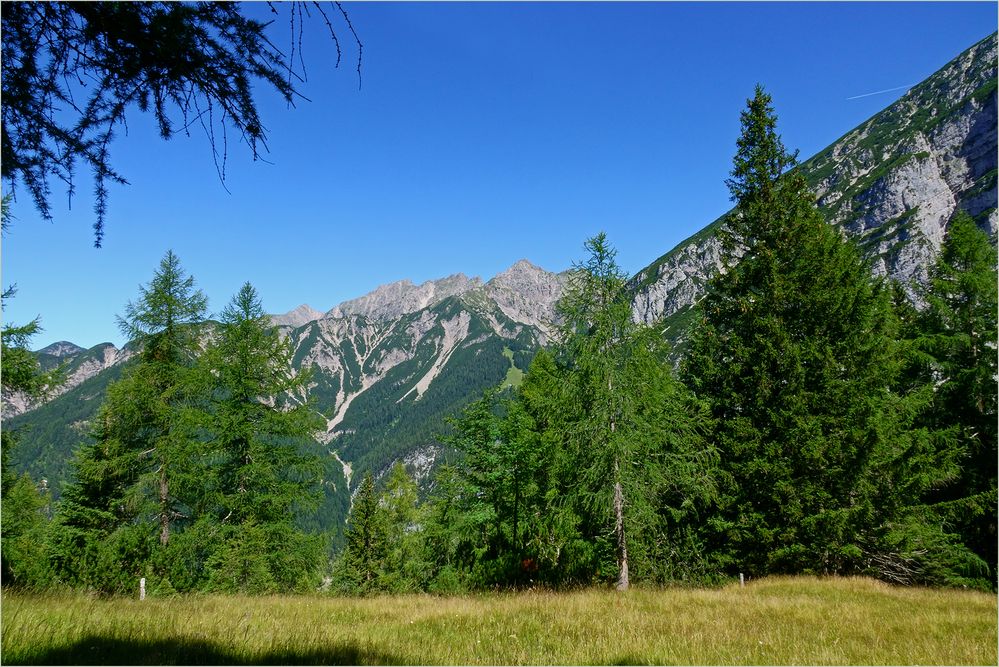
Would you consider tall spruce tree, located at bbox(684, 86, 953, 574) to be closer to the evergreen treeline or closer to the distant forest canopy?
the distant forest canopy

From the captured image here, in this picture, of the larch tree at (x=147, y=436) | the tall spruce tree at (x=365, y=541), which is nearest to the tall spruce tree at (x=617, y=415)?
the larch tree at (x=147, y=436)

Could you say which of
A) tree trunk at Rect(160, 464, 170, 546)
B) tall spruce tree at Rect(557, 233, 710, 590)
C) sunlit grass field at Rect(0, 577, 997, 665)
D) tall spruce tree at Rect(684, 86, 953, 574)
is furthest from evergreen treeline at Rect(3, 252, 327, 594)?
tall spruce tree at Rect(684, 86, 953, 574)

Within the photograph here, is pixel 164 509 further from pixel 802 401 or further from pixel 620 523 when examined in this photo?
pixel 802 401

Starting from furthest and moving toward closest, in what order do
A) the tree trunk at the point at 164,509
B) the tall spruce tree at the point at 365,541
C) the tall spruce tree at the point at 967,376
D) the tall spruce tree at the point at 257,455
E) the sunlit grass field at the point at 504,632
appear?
1. the tall spruce tree at the point at 365,541
2. the tree trunk at the point at 164,509
3. the tall spruce tree at the point at 257,455
4. the tall spruce tree at the point at 967,376
5. the sunlit grass field at the point at 504,632

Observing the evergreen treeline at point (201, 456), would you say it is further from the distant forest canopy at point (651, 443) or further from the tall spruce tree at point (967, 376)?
the tall spruce tree at point (967, 376)

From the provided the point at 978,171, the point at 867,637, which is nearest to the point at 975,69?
the point at 978,171

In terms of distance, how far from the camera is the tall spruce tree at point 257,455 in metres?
16.8

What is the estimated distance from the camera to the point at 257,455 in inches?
709

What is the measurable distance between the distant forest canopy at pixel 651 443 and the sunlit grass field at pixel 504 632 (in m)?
4.86

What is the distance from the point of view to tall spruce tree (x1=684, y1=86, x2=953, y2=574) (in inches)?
570

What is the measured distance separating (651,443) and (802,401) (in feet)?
16.2

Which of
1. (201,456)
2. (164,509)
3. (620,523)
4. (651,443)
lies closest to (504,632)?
(620,523)

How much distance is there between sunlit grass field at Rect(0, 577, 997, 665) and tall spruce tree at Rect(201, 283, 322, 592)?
7.94m

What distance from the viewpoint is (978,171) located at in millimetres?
143250
